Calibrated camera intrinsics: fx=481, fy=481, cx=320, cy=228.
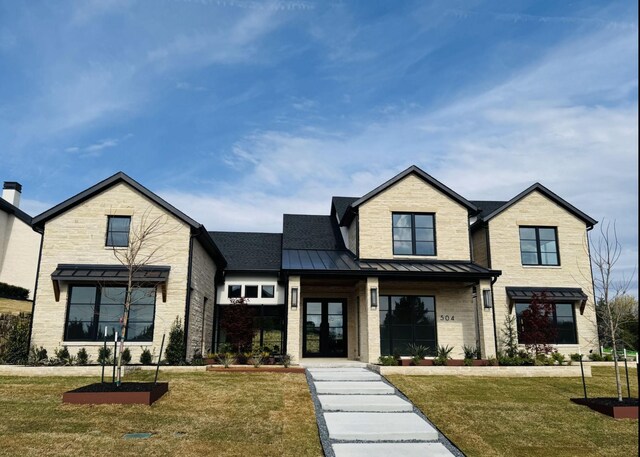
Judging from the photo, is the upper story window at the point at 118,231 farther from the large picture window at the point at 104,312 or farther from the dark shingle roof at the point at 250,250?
the dark shingle roof at the point at 250,250

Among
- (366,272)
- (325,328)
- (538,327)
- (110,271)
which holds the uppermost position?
(366,272)

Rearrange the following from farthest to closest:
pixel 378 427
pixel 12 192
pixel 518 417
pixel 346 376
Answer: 1. pixel 12 192
2. pixel 346 376
3. pixel 518 417
4. pixel 378 427

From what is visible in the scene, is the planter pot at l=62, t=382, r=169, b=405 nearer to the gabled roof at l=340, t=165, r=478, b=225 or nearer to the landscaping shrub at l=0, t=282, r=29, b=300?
the gabled roof at l=340, t=165, r=478, b=225

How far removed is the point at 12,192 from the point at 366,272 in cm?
2152

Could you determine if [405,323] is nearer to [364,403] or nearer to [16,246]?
[364,403]

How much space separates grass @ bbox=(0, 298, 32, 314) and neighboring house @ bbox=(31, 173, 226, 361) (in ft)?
18.3

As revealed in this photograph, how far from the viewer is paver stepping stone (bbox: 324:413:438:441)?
9.25m

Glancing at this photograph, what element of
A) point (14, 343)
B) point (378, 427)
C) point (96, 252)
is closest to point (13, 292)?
point (14, 343)

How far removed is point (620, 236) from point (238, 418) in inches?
502

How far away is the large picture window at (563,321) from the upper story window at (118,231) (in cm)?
1660

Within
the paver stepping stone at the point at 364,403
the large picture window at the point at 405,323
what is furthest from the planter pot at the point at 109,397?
the large picture window at the point at 405,323

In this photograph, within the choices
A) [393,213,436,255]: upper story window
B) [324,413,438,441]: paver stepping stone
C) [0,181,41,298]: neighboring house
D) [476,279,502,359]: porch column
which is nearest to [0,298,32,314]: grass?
[0,181,41,298]: neighboring house

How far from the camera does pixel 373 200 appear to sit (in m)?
21.0

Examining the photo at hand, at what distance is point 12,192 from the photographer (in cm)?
2725
